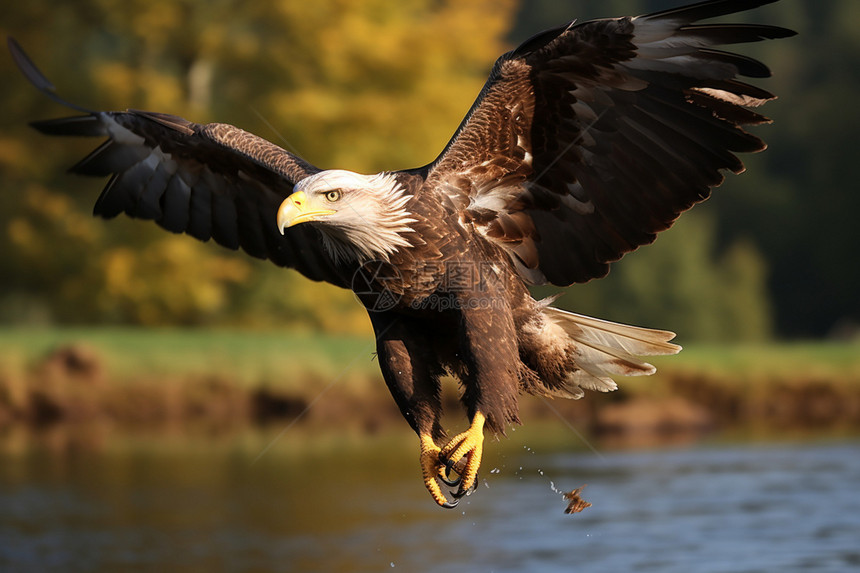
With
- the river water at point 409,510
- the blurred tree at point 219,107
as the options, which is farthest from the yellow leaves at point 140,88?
the river water at point 409,510

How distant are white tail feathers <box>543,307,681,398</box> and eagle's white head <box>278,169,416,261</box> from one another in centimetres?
114

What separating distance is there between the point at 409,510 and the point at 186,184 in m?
5.69

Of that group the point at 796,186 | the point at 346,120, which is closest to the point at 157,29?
the point at 346,120

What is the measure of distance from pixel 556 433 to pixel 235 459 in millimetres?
4574

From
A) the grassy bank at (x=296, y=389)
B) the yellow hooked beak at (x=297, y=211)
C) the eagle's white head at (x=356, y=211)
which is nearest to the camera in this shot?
the yellow hooked beak at (x=297, y=211)

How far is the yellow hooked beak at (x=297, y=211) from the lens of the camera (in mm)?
5242

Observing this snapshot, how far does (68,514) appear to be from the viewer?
11.6 metres

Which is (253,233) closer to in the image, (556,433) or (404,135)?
(556,433)

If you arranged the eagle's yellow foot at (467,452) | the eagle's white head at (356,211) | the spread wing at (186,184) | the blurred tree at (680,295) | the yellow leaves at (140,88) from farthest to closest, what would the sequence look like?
1. the blurred tree at (680,295)
2. the yellow leaves at (140,88)
3. the spread wing at (186,184)
4. the eagle's yellow foot at (467,452)
5. the eagle's white head at (356,211)

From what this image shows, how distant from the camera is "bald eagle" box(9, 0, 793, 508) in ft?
17.8

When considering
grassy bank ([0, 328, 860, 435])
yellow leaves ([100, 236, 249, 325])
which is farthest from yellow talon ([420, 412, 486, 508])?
yellow leaves ([100, 236, 249, 325])

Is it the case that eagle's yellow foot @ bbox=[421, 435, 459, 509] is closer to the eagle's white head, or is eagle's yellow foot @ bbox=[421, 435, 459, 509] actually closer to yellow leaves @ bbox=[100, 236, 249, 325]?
the eagle's white head

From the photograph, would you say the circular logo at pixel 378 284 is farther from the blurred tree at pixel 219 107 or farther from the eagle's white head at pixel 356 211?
the blurred tree at pixel 219 107

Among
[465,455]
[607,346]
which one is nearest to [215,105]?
[607,346]
